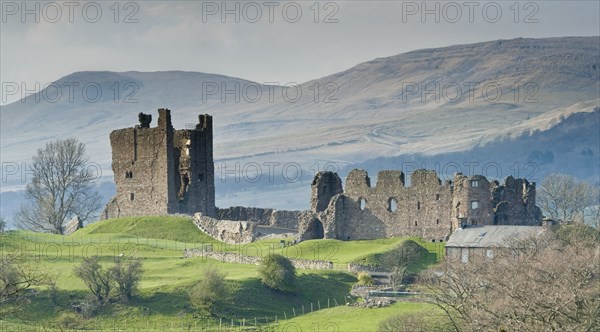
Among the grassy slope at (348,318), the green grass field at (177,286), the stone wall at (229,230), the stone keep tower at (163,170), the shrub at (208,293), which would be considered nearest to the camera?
the grassy slope at (348,318)

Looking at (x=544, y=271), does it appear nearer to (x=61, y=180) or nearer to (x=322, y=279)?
(x=322, y=279)

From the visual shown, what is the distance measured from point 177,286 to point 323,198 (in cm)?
3154

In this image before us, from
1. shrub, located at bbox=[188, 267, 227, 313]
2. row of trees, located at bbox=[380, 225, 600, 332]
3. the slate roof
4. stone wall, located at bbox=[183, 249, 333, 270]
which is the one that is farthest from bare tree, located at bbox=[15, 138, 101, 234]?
row of trees, located at bbox=[380, 225, 600, 332]

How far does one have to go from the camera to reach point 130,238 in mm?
104875

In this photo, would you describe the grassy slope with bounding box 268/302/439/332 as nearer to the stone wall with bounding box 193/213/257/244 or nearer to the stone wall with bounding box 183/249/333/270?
the stone wall with bounding box 183/249/333/270

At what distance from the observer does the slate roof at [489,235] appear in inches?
3595

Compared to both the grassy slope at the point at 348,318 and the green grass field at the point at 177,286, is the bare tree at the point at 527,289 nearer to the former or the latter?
the grassy slope at the point at 348,318

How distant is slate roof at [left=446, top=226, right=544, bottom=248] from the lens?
300 ft

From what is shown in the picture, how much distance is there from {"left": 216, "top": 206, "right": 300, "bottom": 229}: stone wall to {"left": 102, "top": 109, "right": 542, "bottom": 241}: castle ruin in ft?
0.26

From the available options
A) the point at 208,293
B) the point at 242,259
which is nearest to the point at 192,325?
the point at 208,293

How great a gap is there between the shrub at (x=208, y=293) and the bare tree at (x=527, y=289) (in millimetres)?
11006

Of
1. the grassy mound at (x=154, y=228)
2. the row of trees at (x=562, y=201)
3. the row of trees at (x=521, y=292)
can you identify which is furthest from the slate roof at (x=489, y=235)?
the row of trees at (x=562, y=201)

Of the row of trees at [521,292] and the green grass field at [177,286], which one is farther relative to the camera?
the green grass field at [177,286]

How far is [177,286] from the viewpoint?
8244 centimetres
